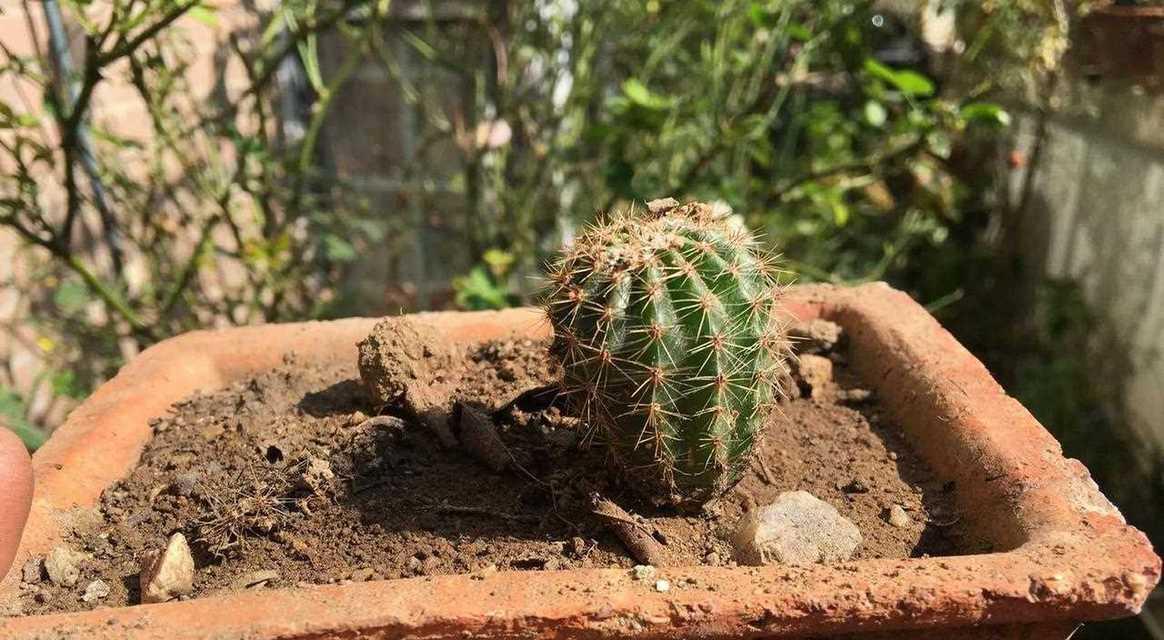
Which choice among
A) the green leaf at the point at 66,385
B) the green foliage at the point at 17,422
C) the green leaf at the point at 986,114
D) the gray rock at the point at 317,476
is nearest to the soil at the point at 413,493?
the gray rock at the point at 317,476

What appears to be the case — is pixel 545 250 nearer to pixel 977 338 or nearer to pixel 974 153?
pixel 977 338

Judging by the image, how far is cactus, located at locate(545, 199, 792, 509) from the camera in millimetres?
1306

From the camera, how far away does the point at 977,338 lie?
4016 mm

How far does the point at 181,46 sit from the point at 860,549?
2706mm

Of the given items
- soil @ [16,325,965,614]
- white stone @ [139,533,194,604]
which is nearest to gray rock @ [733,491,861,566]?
soil @ [16,325,965,614]

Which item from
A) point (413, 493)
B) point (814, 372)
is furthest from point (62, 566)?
point (814, 372)

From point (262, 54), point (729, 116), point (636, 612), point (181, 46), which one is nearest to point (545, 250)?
point (729, 116)

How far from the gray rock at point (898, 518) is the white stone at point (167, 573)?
1037mm

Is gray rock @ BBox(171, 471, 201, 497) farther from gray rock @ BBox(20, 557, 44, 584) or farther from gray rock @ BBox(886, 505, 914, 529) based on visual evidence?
gray rock @ BBox(886, 505, 914, 529)

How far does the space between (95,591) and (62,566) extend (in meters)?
0.08

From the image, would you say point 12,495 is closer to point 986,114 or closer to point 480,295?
point 480,295

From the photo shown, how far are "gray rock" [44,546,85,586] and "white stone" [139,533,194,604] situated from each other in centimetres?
10

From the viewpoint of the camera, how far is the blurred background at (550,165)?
8.87ft

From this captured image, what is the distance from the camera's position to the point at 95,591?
1.32 meters
